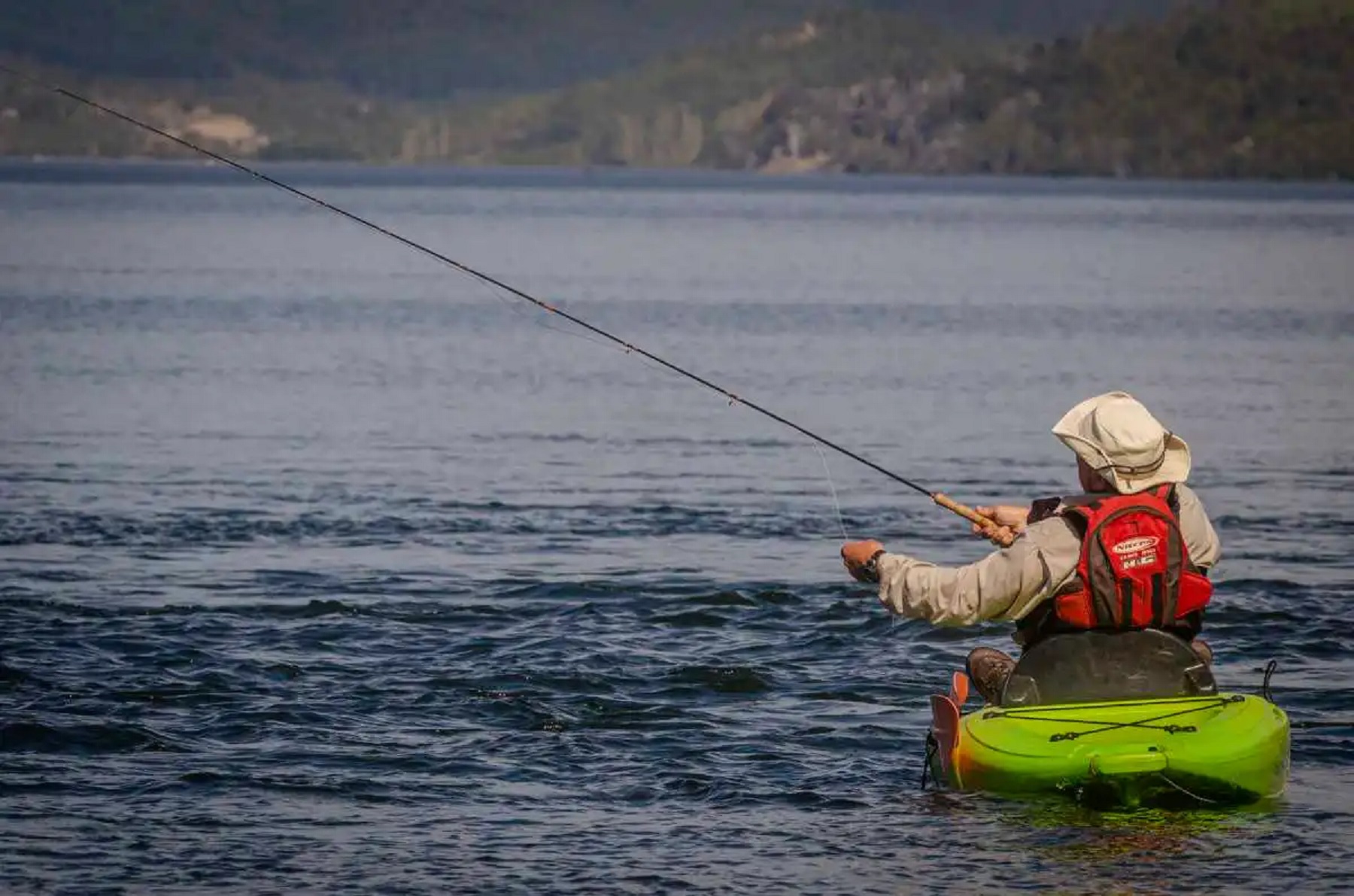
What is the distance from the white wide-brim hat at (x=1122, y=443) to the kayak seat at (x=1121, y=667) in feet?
2.23

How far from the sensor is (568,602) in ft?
53.3

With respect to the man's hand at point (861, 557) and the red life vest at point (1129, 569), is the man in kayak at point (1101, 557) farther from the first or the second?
the man's hand at point (861, 557)

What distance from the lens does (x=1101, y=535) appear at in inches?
400

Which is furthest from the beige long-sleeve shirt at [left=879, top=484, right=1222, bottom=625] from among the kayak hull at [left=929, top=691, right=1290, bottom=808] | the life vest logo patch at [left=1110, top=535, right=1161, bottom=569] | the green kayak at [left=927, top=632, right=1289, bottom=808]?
the kayak hull at [left=929, top=691, right=1290, bottom=808]

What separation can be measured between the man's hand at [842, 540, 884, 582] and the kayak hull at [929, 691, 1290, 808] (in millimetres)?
816

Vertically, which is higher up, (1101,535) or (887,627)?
(1101,535)

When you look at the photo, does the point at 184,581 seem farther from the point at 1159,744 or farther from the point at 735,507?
the point at 1159,744

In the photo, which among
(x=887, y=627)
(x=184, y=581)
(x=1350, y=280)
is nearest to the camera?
(x=887, y=627)

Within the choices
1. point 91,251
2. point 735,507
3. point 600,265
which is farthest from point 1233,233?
point 735,507

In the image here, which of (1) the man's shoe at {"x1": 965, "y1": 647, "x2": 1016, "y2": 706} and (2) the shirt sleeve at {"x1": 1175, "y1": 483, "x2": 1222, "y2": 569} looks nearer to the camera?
(2) the shirt sleeve at {"x1": 1175, "y1": 483, "x2": 1222, "y2": 569}

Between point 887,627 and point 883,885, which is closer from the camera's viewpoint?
point 883,885

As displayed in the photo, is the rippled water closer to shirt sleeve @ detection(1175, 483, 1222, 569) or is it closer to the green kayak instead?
the green kayak

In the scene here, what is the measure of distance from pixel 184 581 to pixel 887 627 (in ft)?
16.1

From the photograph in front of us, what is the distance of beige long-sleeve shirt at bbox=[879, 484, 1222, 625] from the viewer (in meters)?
10.2
